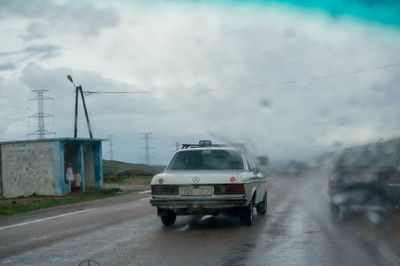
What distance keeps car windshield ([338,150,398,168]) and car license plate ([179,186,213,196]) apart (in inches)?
142

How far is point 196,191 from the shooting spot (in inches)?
416

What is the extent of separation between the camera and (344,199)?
1212 centimetres

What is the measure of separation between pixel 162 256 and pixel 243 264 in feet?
4.34

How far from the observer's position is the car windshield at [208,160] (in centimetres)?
1171

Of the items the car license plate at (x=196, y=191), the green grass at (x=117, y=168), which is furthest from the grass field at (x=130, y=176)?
the car license plate at (x=196, y=191)

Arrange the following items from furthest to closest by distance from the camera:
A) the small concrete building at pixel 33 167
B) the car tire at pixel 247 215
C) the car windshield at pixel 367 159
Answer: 1. the small concrete building at pixel 33 167
2. the car windshield at pixel 367 159
3. the car tire at pixel 247 215

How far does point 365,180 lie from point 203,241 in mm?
4592

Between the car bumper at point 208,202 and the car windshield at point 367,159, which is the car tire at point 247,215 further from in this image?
the car windshield at point 367,159

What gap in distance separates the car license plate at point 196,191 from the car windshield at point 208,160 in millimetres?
1169

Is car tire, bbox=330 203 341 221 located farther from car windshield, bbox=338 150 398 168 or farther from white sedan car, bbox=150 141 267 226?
white sedan car, bbox=150 141 267 226

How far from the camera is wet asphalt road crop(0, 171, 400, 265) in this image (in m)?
7.49

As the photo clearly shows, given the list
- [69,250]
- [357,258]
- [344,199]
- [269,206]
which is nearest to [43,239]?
[69,250]

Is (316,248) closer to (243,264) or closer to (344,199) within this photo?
(243,264)

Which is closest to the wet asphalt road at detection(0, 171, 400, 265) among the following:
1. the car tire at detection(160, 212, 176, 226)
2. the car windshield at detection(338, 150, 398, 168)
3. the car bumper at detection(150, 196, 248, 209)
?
the car tire at detection(160, 212, 176, 226)
